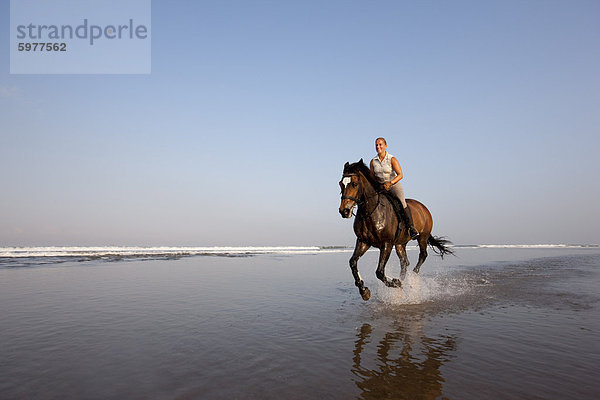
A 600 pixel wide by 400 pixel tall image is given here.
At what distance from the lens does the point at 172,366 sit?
3705 mm

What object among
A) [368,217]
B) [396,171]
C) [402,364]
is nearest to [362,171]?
[368,217]

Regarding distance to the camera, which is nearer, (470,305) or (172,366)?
(172,366)

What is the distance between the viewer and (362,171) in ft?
26.3

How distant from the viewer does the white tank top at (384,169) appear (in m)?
8.94

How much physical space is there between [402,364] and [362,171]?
199 inches

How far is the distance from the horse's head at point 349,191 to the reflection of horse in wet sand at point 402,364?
2.61 m

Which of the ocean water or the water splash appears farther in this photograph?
the water splash

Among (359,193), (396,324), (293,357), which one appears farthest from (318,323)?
(359,193)

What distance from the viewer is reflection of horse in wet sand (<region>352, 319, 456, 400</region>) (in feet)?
10.0

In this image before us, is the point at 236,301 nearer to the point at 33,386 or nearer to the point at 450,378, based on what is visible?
the point at 33,386

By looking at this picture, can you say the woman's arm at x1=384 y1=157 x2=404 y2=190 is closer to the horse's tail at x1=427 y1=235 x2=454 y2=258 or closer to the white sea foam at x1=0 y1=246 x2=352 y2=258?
the horse's tail at x1=427 y1=235 x2=454 y2=258

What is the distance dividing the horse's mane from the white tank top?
646 mm

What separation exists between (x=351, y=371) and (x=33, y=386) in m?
3.26

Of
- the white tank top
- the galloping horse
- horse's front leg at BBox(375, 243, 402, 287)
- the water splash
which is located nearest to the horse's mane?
the galloping horse
